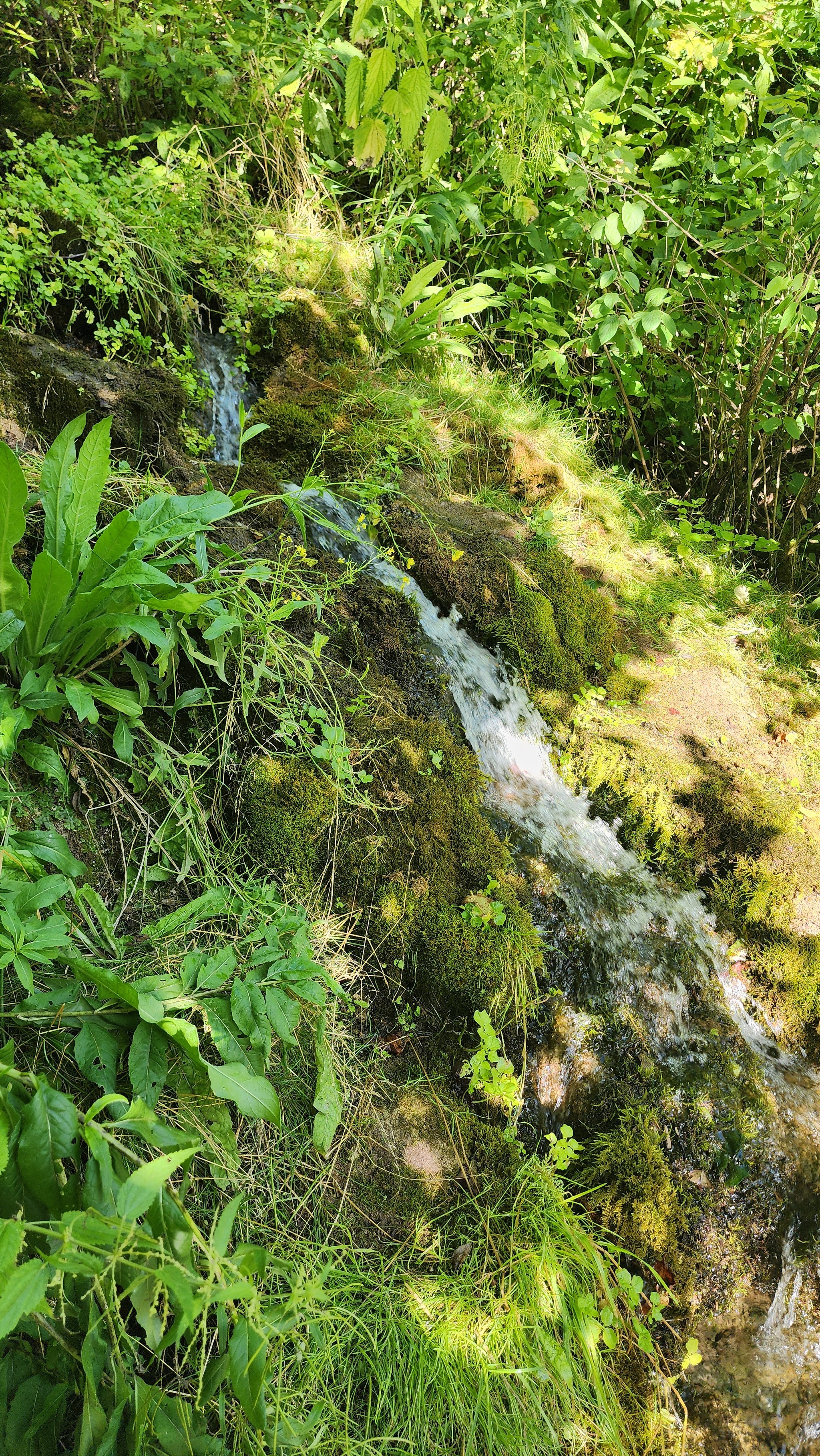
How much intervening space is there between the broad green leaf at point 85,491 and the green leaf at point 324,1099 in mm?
1235

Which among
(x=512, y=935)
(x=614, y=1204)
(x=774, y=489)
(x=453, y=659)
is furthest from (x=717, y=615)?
(x=614, y=1204)

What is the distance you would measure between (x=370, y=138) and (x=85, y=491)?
1.13m

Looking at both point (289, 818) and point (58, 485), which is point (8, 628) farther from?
point (289, 818)

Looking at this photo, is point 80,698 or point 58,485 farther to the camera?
point 58,485

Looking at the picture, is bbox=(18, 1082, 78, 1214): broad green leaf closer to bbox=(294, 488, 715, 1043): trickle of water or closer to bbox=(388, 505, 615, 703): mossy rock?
bbox=(294, 488, 715, 1043): trickle of water

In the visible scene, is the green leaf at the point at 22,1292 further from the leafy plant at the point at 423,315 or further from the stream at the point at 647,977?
the leafy plant at the point at 423,315

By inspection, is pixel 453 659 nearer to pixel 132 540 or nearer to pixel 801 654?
pixel 132 540

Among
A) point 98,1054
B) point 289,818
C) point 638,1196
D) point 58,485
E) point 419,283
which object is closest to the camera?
point 98,1054

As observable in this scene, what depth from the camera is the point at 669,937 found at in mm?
2963

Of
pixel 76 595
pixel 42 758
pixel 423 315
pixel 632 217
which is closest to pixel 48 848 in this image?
pixel 42 758

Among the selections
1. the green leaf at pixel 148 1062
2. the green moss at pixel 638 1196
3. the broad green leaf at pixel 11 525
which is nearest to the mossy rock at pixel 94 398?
the broad green leaf at pixel 11 525

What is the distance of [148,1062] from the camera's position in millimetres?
1558

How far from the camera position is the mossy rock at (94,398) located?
248 centimetres

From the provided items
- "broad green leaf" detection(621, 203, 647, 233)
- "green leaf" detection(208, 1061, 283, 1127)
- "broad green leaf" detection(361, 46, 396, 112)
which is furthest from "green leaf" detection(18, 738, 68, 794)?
"broad green leaf" detection(621, 203, 647, 233)
